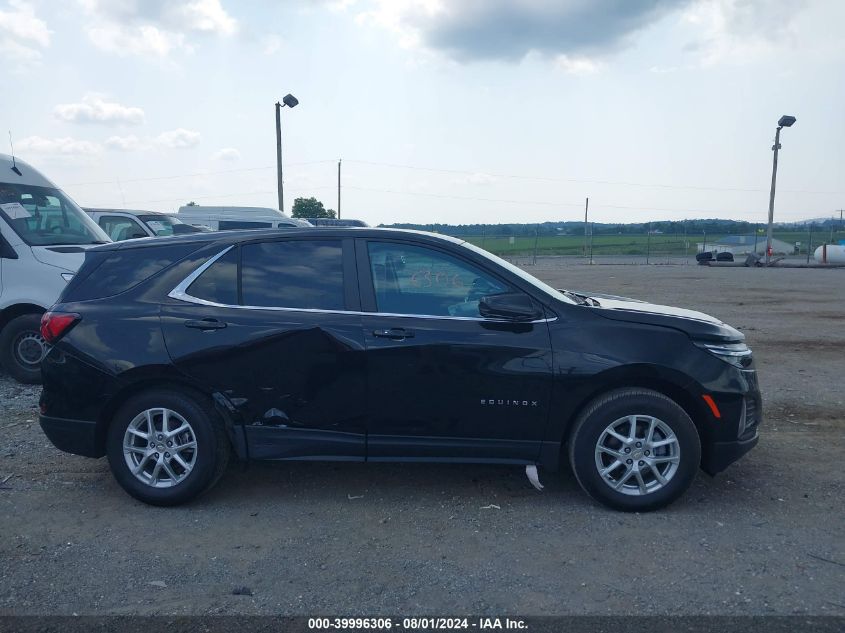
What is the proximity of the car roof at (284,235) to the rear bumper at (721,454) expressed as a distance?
2083mm

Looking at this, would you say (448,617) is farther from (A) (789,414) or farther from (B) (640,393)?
(A) (789,414)

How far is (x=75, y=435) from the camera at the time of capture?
4.62 meters

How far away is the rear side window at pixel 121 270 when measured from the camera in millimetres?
4742

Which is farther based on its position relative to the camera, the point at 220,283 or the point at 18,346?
the point at 18,346

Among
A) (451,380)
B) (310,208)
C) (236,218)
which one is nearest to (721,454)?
(451,380)

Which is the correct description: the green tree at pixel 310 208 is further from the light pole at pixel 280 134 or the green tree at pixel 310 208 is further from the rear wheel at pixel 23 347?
the rear wheel at pixel 23 347

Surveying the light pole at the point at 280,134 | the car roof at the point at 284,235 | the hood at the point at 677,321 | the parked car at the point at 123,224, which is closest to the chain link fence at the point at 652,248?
the light pole at the point at 280,134

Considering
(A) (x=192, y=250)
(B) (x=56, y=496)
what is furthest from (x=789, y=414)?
(B) (x=56, y=496)

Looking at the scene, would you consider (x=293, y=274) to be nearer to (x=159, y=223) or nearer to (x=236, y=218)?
(x=159, y=223)

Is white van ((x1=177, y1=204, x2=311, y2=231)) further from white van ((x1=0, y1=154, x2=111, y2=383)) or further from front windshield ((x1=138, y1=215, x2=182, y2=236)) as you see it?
white van ((x1=0, y1=154, x2=111, y2=383))

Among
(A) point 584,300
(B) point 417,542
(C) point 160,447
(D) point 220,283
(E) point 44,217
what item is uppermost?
(E) point 44,217

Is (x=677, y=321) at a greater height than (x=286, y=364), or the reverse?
(x=677, y=321)

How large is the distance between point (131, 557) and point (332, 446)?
4.23ft

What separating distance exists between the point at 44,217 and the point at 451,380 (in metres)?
6.13
